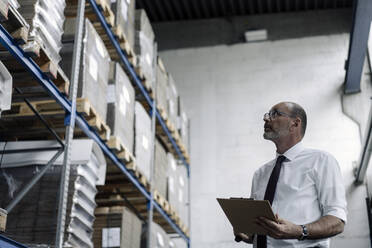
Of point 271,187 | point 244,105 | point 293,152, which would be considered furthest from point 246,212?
point 244,105

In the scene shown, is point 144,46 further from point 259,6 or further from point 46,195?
point 259,6

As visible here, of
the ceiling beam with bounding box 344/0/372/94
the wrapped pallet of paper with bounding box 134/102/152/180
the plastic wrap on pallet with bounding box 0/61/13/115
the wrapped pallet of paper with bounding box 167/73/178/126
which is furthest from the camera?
the wrapped pallet of paper with bounding box 167/73/178/126

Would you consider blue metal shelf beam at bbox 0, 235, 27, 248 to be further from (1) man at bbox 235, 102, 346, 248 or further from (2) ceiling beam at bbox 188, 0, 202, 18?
(2) ceiling beam at bbox 188, 0, 202, 18

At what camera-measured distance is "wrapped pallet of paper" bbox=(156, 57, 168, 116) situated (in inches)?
345

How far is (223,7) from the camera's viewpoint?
12266 mm

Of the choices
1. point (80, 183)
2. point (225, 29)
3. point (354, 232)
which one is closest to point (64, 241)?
point (80, 183)

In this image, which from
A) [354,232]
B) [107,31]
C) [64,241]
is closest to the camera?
[64,241]

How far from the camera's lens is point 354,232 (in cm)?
1026

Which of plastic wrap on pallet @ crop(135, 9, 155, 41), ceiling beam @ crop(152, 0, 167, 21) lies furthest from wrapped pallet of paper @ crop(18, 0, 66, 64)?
ceiling beam @ crop(152, 0, 167, 21)

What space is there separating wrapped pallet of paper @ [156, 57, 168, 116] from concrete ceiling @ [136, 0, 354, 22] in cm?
321

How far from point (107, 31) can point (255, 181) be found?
3.27 metres

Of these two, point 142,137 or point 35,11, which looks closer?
point 35,11

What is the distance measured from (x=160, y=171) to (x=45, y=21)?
161 inches

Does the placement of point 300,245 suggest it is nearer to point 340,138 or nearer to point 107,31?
point 107,31
